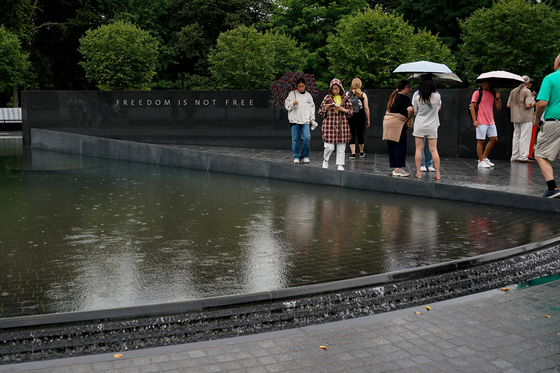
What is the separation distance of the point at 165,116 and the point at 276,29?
20.2 metres

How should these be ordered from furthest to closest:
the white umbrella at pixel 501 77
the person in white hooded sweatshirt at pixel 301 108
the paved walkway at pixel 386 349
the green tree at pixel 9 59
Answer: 1. the green tree at pixel 9 59
2. the person in white hooded sweatshirt at pixel 301 108
3. the white umbrella at pixel 501 77
4. the paved walkway at pixel 386 349

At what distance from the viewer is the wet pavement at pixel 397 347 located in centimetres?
366

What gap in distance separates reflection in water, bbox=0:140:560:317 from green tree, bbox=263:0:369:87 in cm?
2811

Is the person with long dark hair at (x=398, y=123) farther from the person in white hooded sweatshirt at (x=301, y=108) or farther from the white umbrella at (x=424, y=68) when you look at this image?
the person in white hooded sweatshirt at (x=301, y=108)

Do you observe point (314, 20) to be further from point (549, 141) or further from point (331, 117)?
point (549, 141)

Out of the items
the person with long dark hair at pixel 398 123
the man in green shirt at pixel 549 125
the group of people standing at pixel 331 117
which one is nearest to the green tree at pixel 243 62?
the group of people standing at pixel 331 117

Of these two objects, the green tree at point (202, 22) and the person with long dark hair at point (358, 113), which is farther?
the green tree at point (202, 22)

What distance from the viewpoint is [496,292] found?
5195 millimetres

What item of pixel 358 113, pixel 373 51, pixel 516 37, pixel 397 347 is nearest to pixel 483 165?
pixel 358 113

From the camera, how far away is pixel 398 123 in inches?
430

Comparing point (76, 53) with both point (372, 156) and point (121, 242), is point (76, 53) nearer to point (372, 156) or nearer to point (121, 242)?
point (372, 156)

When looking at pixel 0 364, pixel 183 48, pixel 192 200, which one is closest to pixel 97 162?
pixel 192 200

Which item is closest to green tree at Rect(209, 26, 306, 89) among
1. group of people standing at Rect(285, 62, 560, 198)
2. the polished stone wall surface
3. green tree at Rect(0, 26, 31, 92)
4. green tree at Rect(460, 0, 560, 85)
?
the polished stone wall surface

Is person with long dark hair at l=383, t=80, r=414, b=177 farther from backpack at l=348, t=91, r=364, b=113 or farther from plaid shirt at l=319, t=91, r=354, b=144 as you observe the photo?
backpack at l=348, t=91, r=364, b=113
